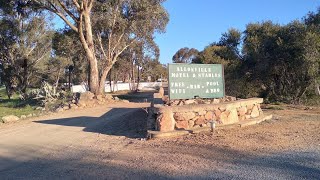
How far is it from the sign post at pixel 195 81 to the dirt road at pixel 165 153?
1593 millimetres

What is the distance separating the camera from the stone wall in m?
9.76

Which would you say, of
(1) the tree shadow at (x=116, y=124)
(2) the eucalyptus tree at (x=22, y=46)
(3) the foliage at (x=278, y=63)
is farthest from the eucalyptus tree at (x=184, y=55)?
(1) the tree shadow at (x=116, y=124)

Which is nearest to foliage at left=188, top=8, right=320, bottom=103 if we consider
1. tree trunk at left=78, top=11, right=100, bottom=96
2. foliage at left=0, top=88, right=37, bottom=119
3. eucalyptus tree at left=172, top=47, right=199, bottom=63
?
tree trunk at left=78, top=11, right=100, bottom=96

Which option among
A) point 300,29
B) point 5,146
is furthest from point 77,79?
point 5,146

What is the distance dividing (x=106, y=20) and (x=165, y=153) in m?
19.6

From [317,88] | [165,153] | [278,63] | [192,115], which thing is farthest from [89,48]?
[165,153]

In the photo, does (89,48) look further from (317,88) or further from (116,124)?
(317,88)

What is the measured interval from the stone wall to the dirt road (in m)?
0.55

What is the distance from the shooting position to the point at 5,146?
35.3 feet

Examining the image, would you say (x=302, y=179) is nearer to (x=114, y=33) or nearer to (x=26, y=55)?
(x=114, y=33)

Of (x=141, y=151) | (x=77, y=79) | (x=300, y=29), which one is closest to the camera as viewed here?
(x=141, y=151)

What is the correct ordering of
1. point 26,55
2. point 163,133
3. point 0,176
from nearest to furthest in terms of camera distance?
point 0,176 < point 163,133 < point 26,55

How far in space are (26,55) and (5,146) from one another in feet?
92.3

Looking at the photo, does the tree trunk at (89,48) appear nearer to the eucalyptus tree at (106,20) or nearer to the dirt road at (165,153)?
the eucalyptus tree at (106,20)
